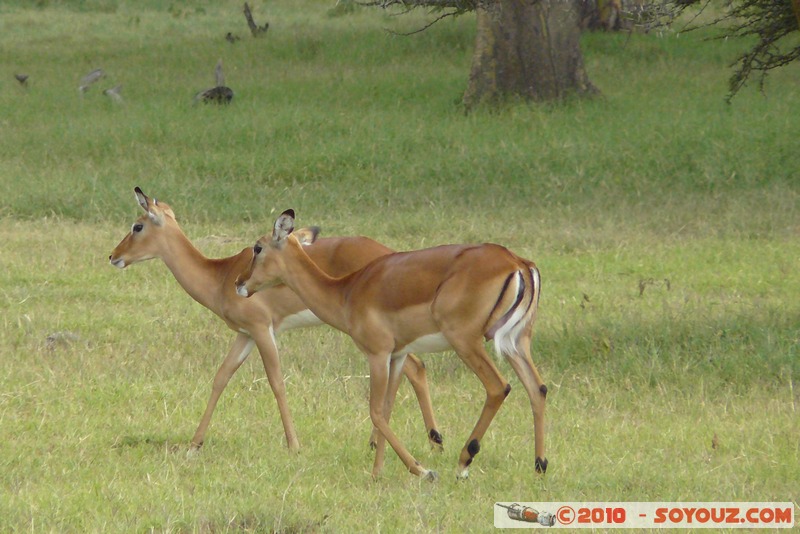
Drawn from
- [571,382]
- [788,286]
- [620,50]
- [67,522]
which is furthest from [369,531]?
[620,50]

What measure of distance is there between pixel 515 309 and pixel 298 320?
1.30 m

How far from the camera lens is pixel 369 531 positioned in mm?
4148

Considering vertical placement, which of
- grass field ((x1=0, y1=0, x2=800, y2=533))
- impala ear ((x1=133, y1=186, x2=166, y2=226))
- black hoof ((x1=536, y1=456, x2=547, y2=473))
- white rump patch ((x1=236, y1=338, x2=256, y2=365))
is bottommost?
grass field ((x1=0, y1=0, x2=800, y2=533))

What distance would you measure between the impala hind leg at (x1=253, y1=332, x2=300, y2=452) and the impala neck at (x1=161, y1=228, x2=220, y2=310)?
0.41 metres

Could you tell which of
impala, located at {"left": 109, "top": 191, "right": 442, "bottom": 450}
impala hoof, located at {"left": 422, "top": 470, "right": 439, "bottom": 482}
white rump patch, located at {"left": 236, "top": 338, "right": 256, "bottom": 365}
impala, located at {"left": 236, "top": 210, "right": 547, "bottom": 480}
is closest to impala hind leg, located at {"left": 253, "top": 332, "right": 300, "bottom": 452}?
impala, located at {"left": 109, "top": 191, "right": 442, "bottom": 450}

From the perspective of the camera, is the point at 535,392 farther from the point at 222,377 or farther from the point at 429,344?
the point at 222,377

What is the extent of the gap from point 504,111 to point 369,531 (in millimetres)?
9920

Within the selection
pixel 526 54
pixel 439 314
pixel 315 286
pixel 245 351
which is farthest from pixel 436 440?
Result: pixel 526 54

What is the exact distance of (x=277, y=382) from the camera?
5.51 m

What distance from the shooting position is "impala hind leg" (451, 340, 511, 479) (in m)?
4.74

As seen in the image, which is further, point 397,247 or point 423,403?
point 397,247

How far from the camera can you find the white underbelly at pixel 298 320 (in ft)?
18.7

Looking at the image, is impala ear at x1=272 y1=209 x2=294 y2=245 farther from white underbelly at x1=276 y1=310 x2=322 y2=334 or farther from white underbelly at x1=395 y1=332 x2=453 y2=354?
white underbelly at x1=395 y1=332 x2=453 y2=354

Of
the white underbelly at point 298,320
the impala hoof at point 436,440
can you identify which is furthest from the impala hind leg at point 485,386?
the white underbelly at point 298,320
